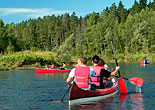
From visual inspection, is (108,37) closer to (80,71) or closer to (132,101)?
(132,101)

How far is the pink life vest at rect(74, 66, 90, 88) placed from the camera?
447 inches

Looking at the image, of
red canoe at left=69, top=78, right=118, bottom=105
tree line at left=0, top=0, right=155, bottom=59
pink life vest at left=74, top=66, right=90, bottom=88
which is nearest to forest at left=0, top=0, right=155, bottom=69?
tree line at left=0, top=0, right=155, bottom=59

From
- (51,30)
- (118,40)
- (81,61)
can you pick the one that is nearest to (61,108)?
(81,61)

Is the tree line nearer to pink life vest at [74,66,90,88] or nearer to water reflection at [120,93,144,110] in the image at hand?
water reflection at [120,93,144,110]

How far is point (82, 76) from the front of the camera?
37.8ft

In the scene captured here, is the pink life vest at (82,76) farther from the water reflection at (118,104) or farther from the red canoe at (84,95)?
the water reflection at (118,104)

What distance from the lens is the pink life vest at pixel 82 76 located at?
11.4 meters

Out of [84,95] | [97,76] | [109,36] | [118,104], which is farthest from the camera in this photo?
[109,36]

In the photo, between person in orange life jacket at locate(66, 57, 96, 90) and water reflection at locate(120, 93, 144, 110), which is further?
water reflection at locate(120, 93, 144, 110)

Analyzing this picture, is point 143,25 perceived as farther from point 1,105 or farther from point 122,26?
point 1,105

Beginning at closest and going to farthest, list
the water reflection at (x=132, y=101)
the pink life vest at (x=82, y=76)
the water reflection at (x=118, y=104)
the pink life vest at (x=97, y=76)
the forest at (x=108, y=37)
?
1. the pink life vest at (x=82, y=76)
2. the water reflection at (x=118, y=104)
3. the water reflection at (x=132, y=101)
4. the pink life vest at (x=97, y=76)
5. the forest at (x=108, y=37)

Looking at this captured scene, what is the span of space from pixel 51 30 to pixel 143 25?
48176 mm

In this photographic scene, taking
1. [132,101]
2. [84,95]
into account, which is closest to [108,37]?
[132,101]

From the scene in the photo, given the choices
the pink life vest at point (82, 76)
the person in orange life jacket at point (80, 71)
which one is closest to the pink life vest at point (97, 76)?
the person in orange life jacket at point (80, 71)
